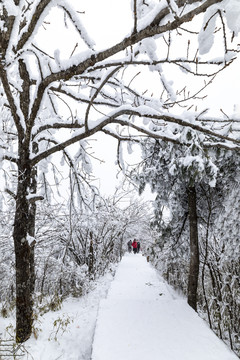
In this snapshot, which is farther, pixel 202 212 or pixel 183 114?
pixel 202 212

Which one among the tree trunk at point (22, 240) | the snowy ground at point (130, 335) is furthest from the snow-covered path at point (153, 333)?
the tree trunk at point (22, 240)

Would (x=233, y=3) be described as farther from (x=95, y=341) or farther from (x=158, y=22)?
(x=95, y=341)

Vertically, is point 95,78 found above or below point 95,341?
above

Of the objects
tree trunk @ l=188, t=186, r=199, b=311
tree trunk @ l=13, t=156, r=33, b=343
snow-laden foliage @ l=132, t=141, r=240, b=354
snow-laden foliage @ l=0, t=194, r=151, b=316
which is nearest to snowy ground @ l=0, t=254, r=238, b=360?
tree trunk @ l=188, t=186, r=199, b=311

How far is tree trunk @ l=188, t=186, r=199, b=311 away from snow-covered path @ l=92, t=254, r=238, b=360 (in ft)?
1.09

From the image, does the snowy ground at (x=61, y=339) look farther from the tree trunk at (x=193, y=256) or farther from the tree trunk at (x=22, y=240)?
the tree trunk at (x=193, y=256)

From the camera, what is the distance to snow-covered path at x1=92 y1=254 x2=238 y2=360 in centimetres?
365

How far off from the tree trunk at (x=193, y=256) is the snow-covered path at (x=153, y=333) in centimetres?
33

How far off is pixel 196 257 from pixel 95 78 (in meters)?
5.45

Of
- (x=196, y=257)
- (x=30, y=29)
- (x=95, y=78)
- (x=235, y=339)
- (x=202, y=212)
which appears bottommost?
(x=235, y=339)

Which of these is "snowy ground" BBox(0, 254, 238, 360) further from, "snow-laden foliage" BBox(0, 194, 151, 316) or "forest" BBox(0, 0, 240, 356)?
"snow-laden foliage" BBox(0, 194, 151, 316)

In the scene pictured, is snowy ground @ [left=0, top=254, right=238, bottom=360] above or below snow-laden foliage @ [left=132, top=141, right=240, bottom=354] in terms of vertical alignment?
below

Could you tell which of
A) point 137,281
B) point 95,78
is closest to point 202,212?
point 137,281

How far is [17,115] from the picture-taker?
3.10 m
